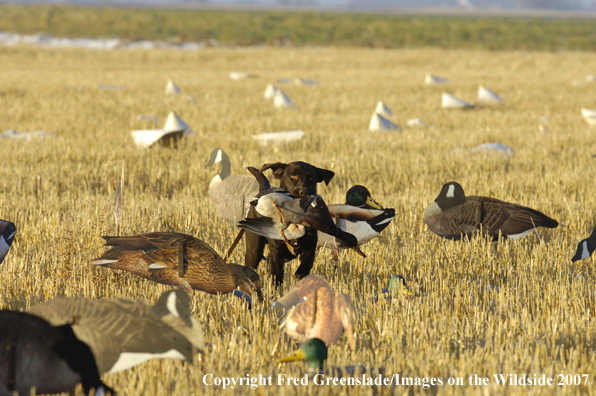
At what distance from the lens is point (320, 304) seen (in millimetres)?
2318

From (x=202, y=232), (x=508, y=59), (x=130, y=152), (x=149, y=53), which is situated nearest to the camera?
(x=202, y=232)

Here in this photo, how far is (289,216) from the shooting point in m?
2.40

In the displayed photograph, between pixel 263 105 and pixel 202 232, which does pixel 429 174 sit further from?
pixel 263 105

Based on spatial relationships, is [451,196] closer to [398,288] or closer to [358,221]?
[358,221]

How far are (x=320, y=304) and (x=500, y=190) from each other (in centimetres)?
449

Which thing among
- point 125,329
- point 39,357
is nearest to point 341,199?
point 125,329

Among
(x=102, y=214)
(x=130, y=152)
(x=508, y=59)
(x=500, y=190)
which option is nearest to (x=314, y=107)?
(x=130, y=152)

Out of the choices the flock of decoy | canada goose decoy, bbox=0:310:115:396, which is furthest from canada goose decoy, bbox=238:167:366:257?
canada goose decoy, bbox=0:310:115:396

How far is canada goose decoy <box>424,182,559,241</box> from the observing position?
13.6 feet

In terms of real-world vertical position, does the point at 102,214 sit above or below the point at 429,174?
below

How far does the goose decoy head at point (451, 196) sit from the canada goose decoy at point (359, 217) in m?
0.97

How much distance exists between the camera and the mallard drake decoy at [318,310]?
2.29 m

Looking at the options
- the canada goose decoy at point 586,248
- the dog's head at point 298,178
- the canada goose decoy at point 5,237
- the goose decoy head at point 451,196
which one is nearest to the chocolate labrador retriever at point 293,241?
the dog's head at point 298,178

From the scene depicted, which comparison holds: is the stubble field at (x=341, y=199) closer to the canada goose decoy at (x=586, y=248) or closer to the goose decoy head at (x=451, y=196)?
the canada goose decoy at (x=586, y=248)
